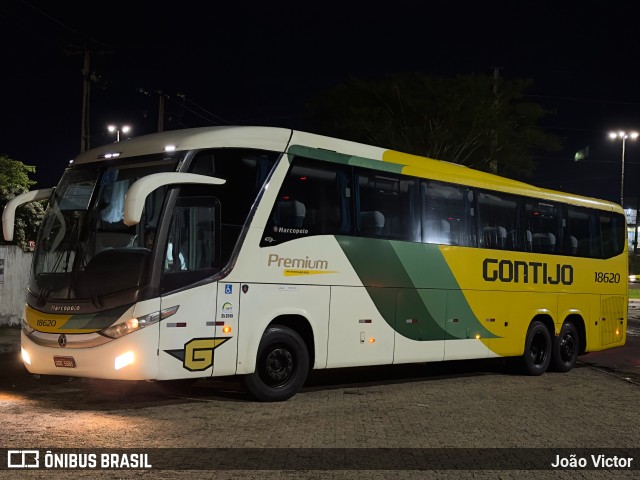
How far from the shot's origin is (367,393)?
12914 mm

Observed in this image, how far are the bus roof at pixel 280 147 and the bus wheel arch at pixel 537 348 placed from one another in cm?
333

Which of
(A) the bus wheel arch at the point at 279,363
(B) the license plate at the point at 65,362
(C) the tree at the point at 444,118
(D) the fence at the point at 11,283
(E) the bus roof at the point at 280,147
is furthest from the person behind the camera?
(C) the tree at the point at 444,118

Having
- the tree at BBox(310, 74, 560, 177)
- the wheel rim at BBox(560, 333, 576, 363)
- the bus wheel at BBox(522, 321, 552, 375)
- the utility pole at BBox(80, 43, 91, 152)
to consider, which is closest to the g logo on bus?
the bus wheel at BBox(522, 321, 552, 375)

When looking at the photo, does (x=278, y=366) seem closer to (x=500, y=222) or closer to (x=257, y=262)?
(x=257, y=262)

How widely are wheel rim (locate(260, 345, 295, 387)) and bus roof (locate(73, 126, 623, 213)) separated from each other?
8.77ft

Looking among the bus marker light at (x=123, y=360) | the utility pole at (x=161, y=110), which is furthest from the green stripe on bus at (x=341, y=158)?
the utility pole at (x=161, y=110)

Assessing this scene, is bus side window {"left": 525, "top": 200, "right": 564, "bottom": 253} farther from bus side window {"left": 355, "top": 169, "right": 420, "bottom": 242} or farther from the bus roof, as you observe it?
bus side window {"left": 355, "top": 169, "right": 420, "bottom": 242}

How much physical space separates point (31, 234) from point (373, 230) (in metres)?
25.7

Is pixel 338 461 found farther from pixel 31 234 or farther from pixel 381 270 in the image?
pixel 31 234

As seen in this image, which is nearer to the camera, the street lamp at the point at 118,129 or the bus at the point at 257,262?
the bus at the point at 257,262

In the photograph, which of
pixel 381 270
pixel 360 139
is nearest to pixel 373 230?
pixel 381 270

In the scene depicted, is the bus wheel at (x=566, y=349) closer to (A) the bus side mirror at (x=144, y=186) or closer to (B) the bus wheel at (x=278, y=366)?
(B) the bus wheel at (x=278, y=366)

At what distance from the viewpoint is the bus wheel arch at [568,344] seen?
56.8 feet

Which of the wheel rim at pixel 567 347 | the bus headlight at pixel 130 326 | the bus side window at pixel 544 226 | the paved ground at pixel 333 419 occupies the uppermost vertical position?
the bus side window at pixel 544 226
